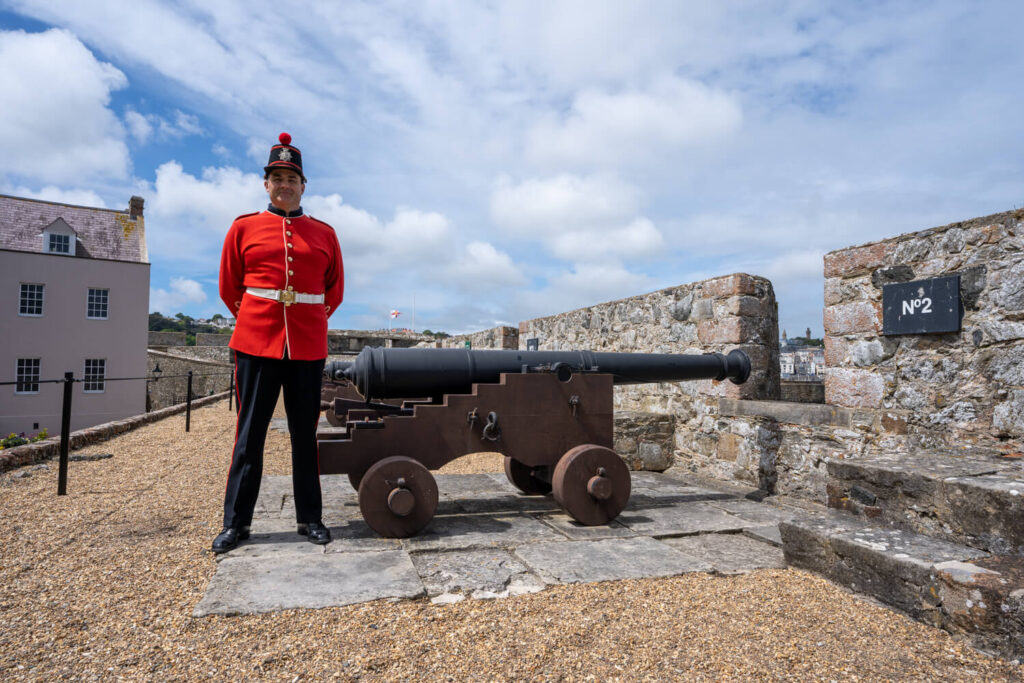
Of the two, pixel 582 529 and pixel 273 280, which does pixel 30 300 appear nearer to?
pixel 273 280

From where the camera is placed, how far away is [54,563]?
2809 mm

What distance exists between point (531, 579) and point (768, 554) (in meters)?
1.34

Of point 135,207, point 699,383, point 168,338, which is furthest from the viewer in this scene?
point 168,338

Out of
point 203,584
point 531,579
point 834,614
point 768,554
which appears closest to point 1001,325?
point 768,554

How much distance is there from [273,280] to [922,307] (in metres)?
4.04

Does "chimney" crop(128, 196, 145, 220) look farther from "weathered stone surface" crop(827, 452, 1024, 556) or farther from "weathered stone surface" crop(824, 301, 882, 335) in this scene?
"weathered stone surface" crop(827, 452, 1024, 556)

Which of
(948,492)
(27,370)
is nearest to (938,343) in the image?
(948,492)

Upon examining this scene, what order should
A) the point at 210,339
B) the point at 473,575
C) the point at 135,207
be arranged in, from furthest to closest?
the point at 210,339
the point at 135,207
the point at 473,575

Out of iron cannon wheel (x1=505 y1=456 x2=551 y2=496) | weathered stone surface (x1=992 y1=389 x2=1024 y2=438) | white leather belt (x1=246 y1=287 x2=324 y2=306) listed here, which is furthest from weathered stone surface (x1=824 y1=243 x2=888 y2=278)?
white leather belt (x1=246 y1=287 x2=324 y2=306)

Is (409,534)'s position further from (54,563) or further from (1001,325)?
(1001,325)

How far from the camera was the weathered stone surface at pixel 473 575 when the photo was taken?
8.20 feet

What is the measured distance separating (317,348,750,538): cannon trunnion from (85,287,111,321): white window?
2515 cm

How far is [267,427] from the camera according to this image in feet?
10.7

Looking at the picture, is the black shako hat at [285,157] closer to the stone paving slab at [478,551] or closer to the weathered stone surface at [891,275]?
the stone paving slab at [478,551]
